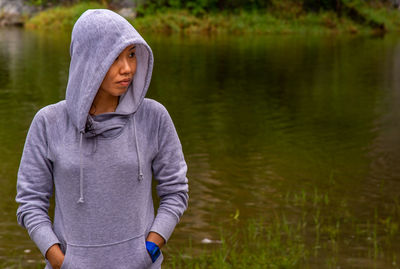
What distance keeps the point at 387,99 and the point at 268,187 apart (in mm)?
8538

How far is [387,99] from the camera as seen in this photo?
15602mm

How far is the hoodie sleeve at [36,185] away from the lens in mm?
2227

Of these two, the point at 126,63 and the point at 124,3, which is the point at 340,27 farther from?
the point at 126,63

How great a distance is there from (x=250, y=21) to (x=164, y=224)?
3835cm

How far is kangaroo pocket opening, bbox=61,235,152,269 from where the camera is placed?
2229mm

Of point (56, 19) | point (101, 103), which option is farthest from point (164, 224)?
point (56, 19)

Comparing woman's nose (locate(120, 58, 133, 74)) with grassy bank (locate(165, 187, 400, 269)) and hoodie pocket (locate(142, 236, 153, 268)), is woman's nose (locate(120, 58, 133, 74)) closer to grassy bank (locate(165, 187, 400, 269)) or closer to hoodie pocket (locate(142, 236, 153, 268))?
hoodie pocket (locate(142, 236, 153, 268))

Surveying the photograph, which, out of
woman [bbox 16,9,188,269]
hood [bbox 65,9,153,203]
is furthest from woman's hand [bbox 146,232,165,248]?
hood [bbox 65,9,153,203]

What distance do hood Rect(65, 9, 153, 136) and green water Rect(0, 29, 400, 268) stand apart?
11.6 feet

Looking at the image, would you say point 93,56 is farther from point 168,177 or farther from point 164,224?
point 164,224

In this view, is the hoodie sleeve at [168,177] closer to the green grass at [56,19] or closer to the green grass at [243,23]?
the green grass at [243,23]

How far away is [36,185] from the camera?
2.28 meters

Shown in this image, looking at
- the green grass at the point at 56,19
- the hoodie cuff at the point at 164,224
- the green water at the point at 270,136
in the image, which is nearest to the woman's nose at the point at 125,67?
the hoodie cuff at the point at 164,224

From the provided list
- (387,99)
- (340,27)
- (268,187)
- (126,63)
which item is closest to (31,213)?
(126,63)
